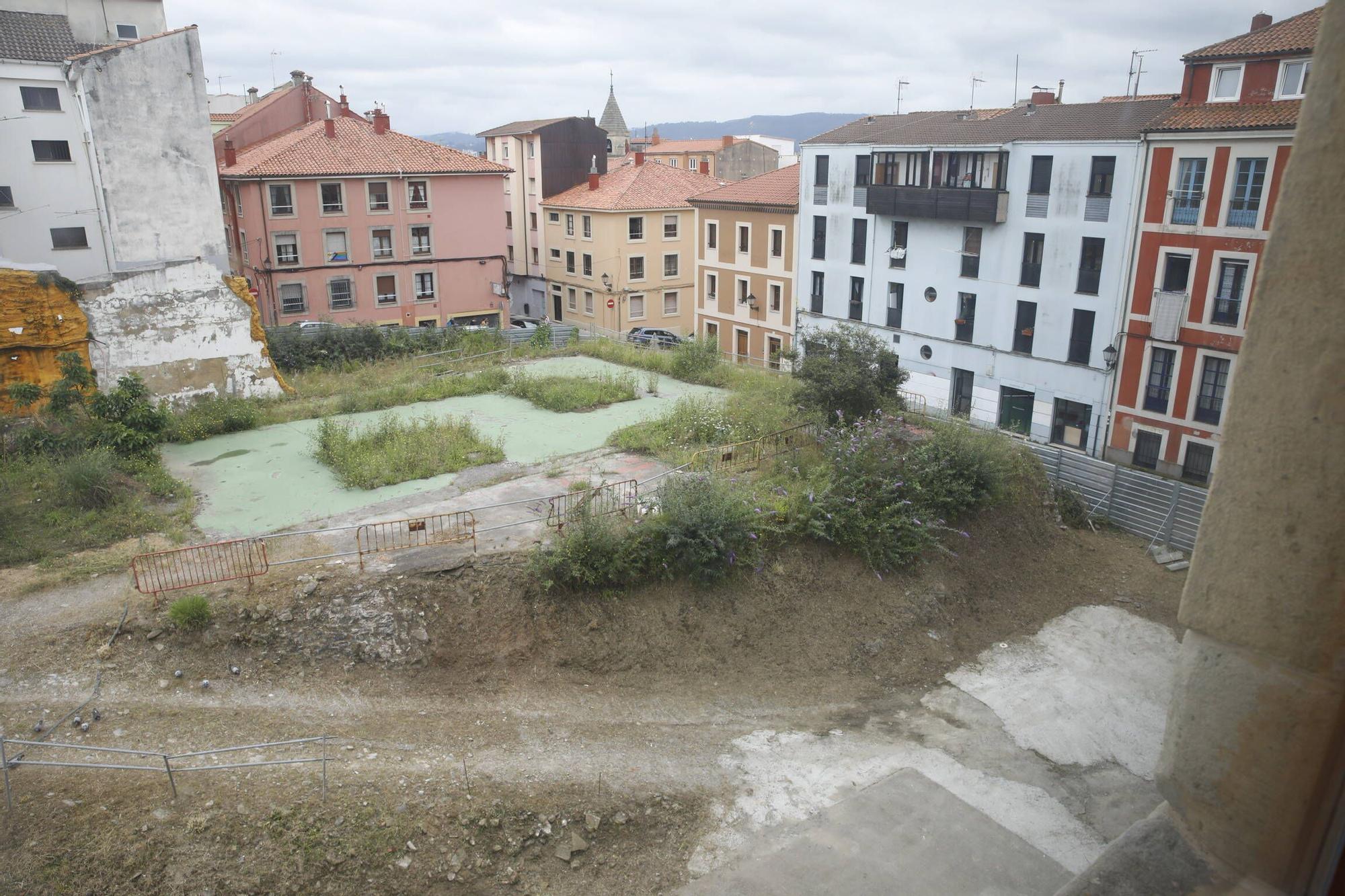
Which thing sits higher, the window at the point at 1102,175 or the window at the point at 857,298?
the window at the point at 1102,175

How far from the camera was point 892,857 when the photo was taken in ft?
28.1

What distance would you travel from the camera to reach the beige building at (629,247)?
44594 millimetres

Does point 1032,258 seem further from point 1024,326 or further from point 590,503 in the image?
point 590,503

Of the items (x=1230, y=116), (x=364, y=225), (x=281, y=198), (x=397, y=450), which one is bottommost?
(x=397, y=450)

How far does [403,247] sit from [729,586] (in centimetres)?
2965

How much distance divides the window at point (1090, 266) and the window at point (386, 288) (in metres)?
27.4

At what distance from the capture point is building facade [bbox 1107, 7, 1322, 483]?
74.7 feet

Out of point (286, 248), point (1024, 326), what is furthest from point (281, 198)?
point (1024, 326)

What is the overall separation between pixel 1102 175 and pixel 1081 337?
4.91 m

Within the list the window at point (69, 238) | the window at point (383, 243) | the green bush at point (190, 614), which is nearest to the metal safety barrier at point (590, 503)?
the green bush at point (190, 614)

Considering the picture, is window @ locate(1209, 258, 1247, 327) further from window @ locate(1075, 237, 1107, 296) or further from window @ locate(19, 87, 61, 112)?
window @ locate(19, 87, 61, 112)

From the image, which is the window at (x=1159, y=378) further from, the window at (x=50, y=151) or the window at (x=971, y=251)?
the window at (x=50, y=151)

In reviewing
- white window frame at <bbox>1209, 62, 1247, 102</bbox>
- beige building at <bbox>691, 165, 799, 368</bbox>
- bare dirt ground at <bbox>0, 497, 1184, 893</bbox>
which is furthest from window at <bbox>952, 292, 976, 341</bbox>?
bare dirt ground at <bbox>0, 497, 1184, 893</bbox>

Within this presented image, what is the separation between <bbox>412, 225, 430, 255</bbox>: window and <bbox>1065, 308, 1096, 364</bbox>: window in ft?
87.0
